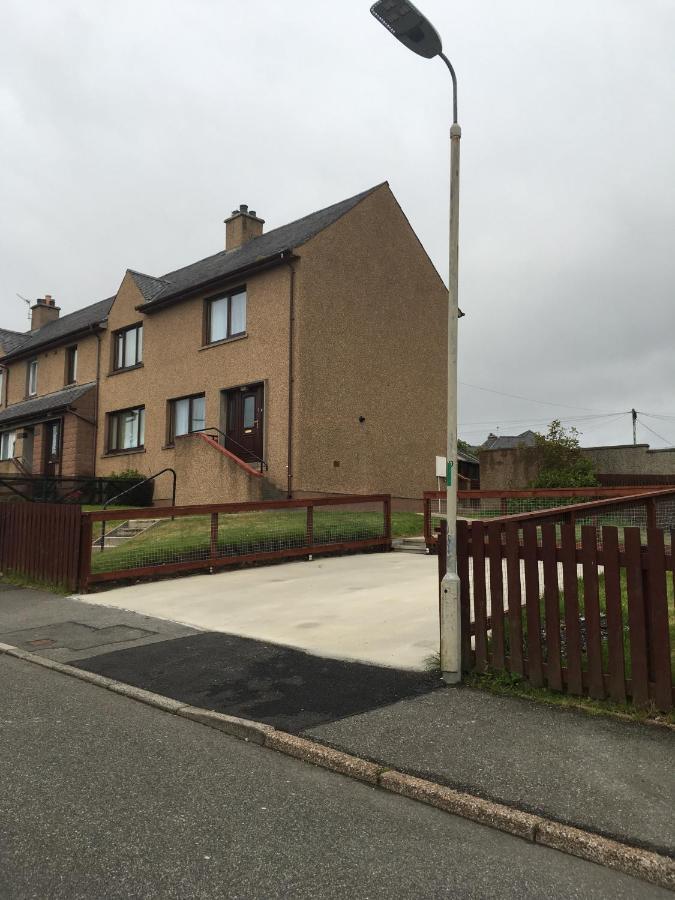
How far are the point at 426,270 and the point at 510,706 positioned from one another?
70.7ft

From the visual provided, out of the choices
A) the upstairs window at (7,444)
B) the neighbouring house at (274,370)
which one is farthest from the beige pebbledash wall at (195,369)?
the upstairs window at (7,444)

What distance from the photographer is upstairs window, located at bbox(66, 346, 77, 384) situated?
→ 29.4m

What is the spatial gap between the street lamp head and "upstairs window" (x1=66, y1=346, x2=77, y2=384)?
25.9m

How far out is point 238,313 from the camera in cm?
2203

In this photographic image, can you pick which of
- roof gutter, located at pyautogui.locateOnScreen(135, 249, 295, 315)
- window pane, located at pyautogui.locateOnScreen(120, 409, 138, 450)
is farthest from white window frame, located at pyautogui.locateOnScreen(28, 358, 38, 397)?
roof gutter, located at pyautogui.locateOnScreen(135, 249, 295, 315)

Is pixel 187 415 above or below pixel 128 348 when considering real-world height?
below

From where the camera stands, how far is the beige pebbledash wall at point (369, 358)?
2012 centimetres

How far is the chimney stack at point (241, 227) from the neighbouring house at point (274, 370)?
47 millimetres

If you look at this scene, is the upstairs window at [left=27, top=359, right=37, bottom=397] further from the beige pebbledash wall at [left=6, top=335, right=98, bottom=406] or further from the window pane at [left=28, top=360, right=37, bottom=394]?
the beige pebbledash wall at [left=6, top=335, right=98, bottom=406]

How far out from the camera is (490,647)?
585 centimetres

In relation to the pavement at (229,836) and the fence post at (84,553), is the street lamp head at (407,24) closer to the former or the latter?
the pavement at (229,836)

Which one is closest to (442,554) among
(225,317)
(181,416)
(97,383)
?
(225,317)

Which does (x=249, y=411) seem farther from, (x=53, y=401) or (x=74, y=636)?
(x=74, y=636)

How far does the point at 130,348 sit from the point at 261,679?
22.3 m
